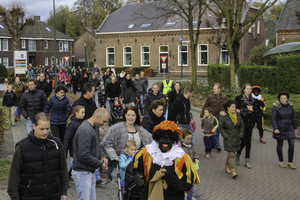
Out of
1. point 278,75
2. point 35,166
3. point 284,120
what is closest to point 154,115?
point 35,166

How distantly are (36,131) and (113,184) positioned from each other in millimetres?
3771

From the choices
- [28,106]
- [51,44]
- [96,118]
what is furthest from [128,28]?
[96,118]

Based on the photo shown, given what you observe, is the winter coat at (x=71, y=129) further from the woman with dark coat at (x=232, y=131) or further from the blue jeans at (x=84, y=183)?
the woman with dark coat at (x=232, y=131)

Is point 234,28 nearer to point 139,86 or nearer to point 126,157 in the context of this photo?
point 139,86

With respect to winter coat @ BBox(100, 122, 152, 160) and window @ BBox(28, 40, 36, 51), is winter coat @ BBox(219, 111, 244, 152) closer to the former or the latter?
winter coat @ BBox(100, 122, 152, 160)

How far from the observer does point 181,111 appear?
359 inches

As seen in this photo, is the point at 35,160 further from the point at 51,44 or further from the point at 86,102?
the point at 51,44

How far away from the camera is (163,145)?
4.36 m

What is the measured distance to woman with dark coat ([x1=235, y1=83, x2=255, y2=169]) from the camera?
931 cm

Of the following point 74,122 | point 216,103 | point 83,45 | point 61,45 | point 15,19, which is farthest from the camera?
point 61,45

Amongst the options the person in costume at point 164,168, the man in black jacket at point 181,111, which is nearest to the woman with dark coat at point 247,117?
the man in black jacket at point 181,111

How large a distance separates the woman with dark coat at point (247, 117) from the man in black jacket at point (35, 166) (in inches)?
224

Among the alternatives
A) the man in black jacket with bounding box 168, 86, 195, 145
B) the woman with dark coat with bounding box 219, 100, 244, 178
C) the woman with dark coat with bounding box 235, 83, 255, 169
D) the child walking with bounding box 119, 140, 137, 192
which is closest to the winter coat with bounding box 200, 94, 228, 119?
the woman with dark coat with bounding box 235, 83, 255, 169

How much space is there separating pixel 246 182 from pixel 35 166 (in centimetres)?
506
